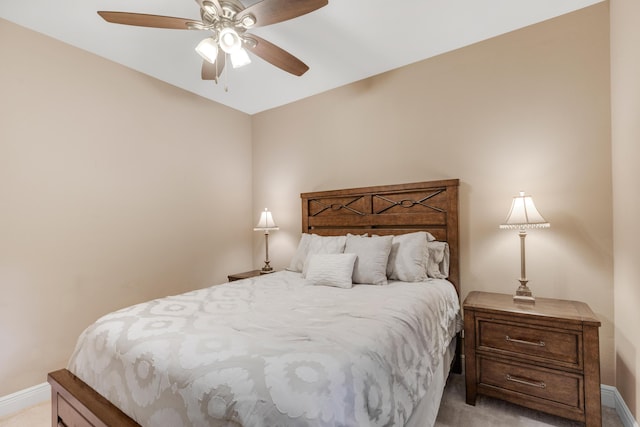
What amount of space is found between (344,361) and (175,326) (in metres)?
0.84

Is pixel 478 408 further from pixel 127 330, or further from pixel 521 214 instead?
pixel 127 330

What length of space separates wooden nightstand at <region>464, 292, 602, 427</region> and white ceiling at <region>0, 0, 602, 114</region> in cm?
208

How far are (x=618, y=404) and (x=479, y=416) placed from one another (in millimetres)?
910

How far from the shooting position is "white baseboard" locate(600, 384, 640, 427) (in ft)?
5.75

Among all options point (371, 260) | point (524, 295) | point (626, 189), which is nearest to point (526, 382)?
point (524, 295)

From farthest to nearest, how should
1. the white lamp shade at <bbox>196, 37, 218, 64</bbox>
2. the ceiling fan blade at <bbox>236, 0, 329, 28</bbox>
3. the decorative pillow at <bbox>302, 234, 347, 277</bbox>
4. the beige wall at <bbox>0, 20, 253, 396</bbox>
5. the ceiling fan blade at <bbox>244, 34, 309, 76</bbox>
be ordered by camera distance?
the decorative pillow at <bbox>302, 234, 347, 277</bbox>
the beige wall at <bbox>0, 20, 253, 396</bbox>
the ceiling fan blade at <bbox>244, 34, 309, 76</bbox>
the white lamp shade at <bbox>196, 37, 218, 64</bbox>
the ceiling fan blade at <bbox>236, 0, 329, 28</bbox>

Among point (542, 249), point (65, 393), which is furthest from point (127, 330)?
point (542, 249)

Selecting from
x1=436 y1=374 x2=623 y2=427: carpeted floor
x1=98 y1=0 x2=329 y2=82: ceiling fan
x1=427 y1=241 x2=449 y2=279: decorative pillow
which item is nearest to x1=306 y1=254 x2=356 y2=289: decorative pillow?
x1=427 y1=241 x2=449 y2=279: decorative pillow

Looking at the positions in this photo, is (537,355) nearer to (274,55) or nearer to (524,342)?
(524,342)

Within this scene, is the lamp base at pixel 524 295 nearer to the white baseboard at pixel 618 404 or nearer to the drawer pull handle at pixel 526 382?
the drawer pull handle at pixel 526 382

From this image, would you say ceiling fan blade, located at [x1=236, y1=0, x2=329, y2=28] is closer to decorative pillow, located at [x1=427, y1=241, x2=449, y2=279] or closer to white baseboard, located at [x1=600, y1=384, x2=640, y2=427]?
decorative pillow, located at [x1=427, y1=241, x2=449, y2=279]

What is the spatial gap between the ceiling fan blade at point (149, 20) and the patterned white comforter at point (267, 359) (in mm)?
1619

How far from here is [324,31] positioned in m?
2.35

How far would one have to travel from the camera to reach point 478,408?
6.52 feet
